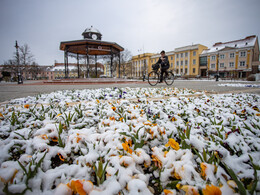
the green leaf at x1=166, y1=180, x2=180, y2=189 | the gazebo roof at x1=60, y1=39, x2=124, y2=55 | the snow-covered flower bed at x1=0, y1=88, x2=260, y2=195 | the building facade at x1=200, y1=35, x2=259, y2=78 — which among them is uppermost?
the building facade at x1=200, y1=35, x2=259, y2=78

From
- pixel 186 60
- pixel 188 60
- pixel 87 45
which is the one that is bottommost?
pixel 87 45

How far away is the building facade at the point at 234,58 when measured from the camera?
33438 mm

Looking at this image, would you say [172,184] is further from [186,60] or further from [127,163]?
[186,60]

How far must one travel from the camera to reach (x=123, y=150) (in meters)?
0.86

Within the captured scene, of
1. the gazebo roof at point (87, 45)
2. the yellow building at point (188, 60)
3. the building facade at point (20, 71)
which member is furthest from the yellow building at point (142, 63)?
the gazebo roof at point (87, 45)

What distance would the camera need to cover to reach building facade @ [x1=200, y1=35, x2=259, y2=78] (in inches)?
1316

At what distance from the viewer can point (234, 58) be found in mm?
35906

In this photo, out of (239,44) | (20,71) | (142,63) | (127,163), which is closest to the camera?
(127,163)

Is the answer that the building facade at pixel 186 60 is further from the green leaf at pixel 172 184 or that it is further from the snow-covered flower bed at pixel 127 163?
the green leaf at pixel 172 184

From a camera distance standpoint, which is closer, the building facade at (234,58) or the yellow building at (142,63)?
the building facade at (234,58)

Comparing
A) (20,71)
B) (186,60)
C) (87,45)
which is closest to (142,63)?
(186,60)

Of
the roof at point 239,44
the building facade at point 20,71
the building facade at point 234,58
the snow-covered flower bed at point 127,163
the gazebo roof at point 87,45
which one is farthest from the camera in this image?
the roof at point 239,44

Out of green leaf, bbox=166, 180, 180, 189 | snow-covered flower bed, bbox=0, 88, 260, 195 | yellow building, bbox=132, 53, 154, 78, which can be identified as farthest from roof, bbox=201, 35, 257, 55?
green leaf, bbox=166, 180, 180, 189

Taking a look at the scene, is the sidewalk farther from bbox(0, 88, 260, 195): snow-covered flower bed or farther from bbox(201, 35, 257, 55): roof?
bbox(201, 35, 257, 55): roof
